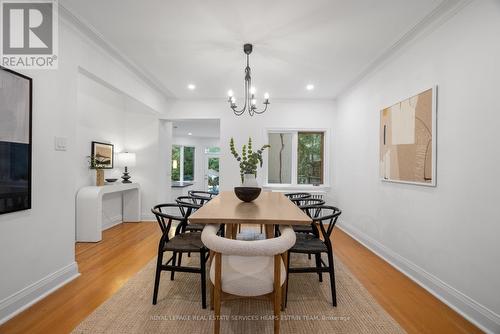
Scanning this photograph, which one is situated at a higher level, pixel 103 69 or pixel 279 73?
pixel 279 73

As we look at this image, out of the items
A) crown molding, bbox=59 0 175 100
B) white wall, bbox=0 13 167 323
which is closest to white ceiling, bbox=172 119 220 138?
crown molding, bbox=59 0 175 100

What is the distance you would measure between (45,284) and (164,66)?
288 cm

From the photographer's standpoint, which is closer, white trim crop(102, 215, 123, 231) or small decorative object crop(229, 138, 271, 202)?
small decorative object crop(229, 138, 271, 202)

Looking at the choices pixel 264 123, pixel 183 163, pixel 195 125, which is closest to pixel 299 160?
pixel 264 123

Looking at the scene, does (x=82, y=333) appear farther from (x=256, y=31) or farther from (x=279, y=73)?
(x=279, y=73)

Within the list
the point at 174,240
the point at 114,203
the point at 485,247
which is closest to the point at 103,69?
the point at 174,240

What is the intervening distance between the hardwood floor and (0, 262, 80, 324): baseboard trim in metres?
0.05

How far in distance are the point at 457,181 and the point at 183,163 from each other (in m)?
8.37

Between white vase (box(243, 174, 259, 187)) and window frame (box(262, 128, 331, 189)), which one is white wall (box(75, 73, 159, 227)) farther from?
white vase (box(243, 174, 259, 187))

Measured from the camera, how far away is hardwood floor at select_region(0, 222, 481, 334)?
1.67m

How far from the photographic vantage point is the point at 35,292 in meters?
1.89

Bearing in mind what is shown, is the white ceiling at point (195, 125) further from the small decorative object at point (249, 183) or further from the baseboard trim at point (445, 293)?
the baseboard trim at point (445, 293)

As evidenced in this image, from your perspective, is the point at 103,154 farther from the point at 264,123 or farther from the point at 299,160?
the point at 299,160

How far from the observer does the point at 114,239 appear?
3.48m
